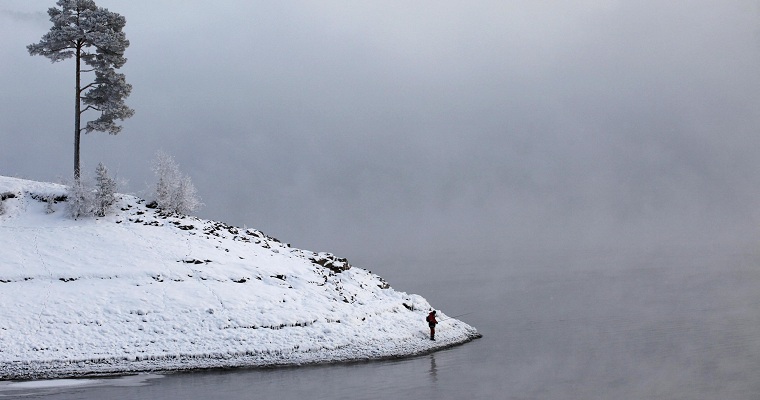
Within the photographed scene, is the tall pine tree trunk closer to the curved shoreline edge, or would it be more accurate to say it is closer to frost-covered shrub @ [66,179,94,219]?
frost-covered shrub @ [66,179,94,219]

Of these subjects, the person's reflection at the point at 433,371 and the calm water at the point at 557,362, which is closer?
the calm water at the point at 557,362

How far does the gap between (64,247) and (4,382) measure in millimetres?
13173

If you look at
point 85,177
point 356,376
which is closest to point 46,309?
point 85,177

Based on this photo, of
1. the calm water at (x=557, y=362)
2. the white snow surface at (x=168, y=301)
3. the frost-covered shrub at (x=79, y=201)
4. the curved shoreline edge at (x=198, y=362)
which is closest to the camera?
the calm water at (x=557, y=362)

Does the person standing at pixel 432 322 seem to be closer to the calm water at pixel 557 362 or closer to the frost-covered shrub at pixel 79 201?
the calm water at pixel 557 362

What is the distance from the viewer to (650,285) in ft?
332

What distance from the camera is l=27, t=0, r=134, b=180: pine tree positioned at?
53844 mm

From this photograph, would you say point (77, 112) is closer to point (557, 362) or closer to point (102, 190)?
point (102, 190)

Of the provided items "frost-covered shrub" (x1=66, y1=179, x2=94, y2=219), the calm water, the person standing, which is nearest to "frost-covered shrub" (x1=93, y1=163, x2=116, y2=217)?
"frost-covered shrub" (x1=66, y1=179, x2=94, y2=219)

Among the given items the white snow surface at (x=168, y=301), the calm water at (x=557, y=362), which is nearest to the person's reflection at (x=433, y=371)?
the calm water at (x=557, y=362)

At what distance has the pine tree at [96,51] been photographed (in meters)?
53.8

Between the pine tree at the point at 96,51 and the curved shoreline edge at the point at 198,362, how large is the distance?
21537 mm

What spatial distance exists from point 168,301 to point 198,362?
551cm

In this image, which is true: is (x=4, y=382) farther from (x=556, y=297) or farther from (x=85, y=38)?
(x=556, y=297)
